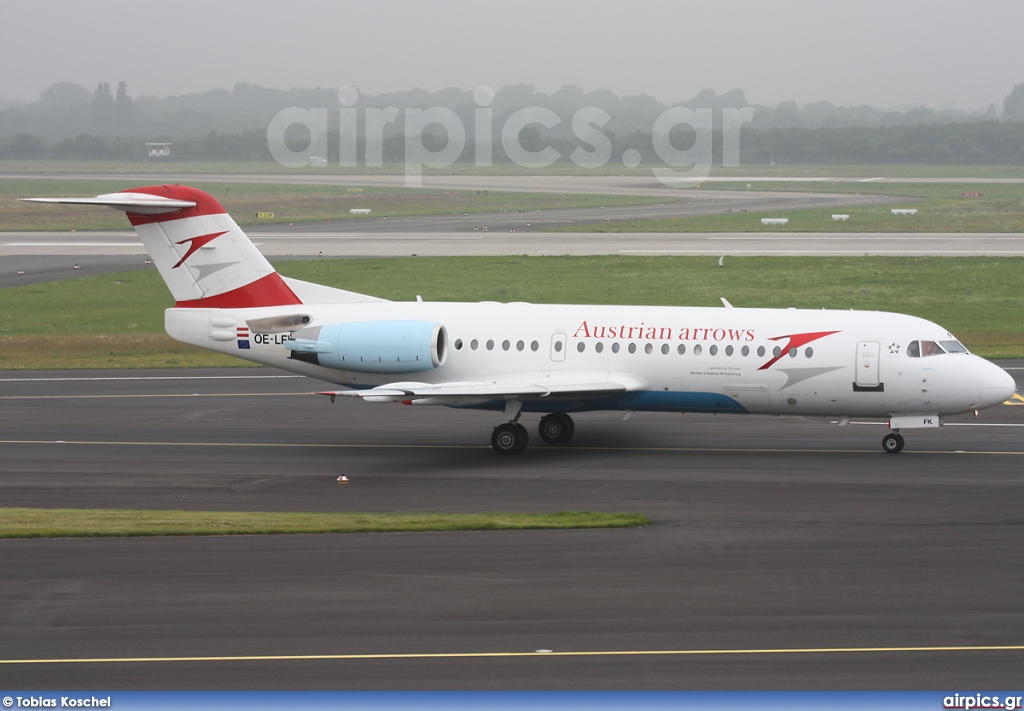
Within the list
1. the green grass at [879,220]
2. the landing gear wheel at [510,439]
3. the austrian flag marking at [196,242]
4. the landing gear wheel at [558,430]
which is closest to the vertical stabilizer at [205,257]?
the austrian flag marking at [196,242]

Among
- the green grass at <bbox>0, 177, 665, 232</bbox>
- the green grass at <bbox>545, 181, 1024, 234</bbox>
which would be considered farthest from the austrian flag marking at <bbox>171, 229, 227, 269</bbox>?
the green grass at <bbox>0, 177, 665, 232</bbox>

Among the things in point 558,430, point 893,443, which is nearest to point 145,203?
point 558,430

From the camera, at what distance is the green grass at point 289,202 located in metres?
97.1

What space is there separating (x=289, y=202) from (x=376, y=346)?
89.2 m

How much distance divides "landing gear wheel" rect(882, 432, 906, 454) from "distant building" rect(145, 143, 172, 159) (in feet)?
587

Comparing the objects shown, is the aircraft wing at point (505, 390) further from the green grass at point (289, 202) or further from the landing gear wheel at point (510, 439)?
the green grass at point (289, 202)

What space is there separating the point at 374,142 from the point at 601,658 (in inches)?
7473

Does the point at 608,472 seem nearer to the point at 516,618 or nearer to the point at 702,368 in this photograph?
the point at 702,368

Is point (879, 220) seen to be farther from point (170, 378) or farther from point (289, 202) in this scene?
point (170, 378)

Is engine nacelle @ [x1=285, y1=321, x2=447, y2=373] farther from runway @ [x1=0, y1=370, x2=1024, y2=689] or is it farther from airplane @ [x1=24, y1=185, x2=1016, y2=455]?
runway @ [x1=0, y1=370, x2=1024, y2=689]

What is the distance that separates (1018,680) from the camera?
13391 mm

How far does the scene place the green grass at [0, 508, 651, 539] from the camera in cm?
1975

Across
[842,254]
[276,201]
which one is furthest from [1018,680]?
[276,201]

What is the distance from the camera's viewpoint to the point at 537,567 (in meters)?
17.8
